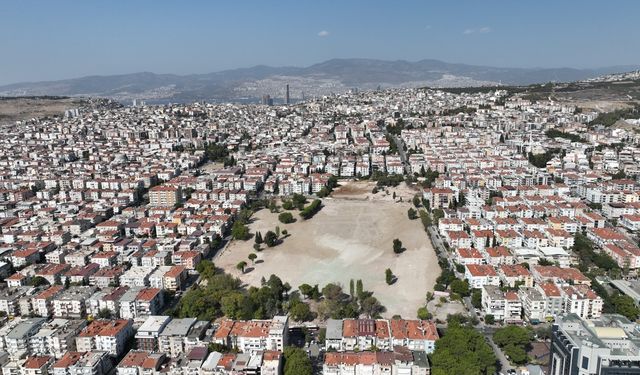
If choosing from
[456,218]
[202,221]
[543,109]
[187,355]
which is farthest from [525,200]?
[543,109]

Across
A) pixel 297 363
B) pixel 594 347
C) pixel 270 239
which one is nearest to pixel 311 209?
pixel 270 239

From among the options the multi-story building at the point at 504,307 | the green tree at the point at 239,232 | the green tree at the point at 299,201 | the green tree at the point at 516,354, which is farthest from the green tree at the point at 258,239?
the green tree at the point at 516,354

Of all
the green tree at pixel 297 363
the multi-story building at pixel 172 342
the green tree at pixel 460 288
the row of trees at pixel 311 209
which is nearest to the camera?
the green tree at pixel 297 363

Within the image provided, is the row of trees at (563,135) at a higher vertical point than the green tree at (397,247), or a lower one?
higher

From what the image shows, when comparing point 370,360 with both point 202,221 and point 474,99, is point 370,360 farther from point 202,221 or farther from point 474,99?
point 474,99

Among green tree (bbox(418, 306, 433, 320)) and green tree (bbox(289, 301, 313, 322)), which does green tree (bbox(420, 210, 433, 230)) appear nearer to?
green tree (bbox(418, 306, 433, 320))

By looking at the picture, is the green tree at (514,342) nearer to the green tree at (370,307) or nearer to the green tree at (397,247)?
the green tree at (370,307)

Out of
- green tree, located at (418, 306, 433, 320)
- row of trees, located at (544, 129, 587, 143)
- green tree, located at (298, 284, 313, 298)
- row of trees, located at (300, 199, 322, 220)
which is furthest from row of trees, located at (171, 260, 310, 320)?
row of trees, located at (544, 129, 587, 143)
